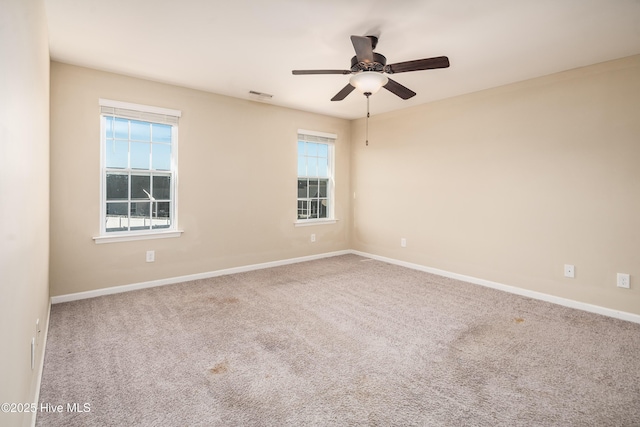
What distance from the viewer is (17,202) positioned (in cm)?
137

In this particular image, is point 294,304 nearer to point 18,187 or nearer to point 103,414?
point 103,414

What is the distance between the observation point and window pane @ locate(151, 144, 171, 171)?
157 inches

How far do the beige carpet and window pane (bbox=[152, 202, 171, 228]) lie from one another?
83cm

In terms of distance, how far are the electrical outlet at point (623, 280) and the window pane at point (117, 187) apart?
5.31m

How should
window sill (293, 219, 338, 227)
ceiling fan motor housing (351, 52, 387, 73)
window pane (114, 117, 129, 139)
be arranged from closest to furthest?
1. ceiling fan motor housing (351, 52, 387, 73)
2. window pane (114, 117, 129, 139)
3. window sill (293, 219, 338, 227)

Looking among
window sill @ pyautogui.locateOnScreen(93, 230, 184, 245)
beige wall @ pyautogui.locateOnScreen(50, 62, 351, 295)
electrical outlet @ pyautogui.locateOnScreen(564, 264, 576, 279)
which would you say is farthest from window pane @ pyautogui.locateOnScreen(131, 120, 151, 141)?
electrical outlet @ pyautogui.locateOnScreen(564, 264, 576, 279)

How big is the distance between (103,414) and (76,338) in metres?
1.17

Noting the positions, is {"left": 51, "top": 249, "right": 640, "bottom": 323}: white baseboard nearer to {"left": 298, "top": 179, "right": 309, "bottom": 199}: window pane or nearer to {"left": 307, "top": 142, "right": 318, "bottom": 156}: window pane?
{"left": 298, "top": 179, "right": 309, "bottom": 199}: window pane

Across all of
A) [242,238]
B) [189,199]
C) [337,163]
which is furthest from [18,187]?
[337,163]

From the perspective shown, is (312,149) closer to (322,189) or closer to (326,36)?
(322,189)

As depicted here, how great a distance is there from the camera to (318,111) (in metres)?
5.35

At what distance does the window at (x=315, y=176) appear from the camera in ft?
17.8

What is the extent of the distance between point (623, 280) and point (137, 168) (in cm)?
531

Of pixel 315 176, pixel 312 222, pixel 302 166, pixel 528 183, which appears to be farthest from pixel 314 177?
pixel 528 183
